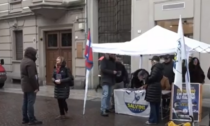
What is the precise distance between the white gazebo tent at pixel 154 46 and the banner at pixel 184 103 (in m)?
1.03

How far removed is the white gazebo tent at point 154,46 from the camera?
298 inches

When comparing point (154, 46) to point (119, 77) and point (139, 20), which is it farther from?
point (139, 20)

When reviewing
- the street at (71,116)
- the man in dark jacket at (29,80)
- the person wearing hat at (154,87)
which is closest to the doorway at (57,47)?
the street at (71,116)

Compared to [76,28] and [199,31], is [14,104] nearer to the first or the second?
[76,28]

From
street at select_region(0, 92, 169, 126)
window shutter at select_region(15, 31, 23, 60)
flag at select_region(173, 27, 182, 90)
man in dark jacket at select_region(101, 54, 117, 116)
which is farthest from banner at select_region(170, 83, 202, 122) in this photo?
window shutter at select_region(15, 31, 23, 60)

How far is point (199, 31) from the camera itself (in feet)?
34.9

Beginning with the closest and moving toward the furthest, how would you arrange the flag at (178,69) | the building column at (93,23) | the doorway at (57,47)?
the flag at (178,69) < the building column at (93,23) < the doorway at (57,47)

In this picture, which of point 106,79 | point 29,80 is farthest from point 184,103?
point 29,80

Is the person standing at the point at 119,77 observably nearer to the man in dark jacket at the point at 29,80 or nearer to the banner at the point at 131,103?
the banner at the point at 131,103

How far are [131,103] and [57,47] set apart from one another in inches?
332

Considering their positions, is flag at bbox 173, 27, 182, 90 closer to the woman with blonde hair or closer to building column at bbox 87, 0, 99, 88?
the woman with blonde hair

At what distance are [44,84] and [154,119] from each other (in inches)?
394

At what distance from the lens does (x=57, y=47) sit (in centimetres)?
1583

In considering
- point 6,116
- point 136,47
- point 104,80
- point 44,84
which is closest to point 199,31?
point 136,47
